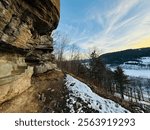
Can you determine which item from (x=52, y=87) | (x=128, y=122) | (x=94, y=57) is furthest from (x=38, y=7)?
(x=94, y=57)

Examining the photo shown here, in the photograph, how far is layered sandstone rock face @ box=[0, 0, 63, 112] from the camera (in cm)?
739

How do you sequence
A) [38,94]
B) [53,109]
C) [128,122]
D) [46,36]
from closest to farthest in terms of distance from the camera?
[128,122], [53,109], [38,94], [46,36]

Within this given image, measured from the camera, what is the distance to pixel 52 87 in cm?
1282

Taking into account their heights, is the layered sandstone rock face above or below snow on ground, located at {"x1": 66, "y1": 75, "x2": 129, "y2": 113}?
above

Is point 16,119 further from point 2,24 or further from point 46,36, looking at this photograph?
point 46,36

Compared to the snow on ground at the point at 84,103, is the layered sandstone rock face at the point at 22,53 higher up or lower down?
higher up

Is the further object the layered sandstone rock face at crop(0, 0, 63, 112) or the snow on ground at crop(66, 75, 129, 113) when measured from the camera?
the snow on ground at crop(66, 75, 129, 113)

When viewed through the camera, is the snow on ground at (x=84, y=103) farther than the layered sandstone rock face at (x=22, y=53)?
Yes

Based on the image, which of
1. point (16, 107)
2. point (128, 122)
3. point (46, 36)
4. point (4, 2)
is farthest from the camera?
point (46, 36)

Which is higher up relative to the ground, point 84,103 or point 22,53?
point 22,53

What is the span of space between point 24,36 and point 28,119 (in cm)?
429

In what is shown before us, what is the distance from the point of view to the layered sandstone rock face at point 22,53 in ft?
24.2

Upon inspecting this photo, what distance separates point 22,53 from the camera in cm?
952

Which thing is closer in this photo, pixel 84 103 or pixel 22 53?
pixel 22 53
